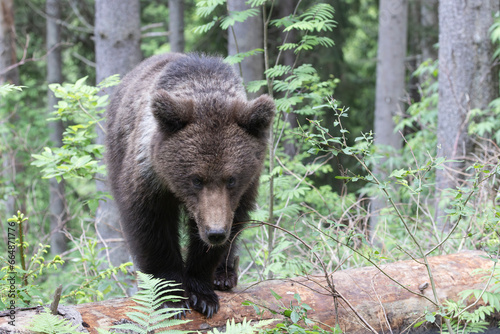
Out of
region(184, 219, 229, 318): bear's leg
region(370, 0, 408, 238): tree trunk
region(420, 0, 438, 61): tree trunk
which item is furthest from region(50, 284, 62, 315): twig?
region(420, 0, 438, 61): tree trunk

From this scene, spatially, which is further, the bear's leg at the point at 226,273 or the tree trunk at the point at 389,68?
the tree trunk at the point at 389,68

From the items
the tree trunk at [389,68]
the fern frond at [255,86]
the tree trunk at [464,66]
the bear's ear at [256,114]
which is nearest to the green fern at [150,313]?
the bear's ear at [256,114]

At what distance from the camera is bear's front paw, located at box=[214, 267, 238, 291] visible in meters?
4.78

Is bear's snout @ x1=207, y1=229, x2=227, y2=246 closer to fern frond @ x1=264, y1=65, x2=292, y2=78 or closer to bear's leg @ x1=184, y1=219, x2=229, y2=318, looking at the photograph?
bear's leg @ x1=184, y1=219, x2=229, y2=318

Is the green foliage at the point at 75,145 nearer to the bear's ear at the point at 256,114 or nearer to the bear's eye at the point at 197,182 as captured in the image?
the bear's eye at the point at 197,182

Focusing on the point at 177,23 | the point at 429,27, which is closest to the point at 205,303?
the point at 177,23

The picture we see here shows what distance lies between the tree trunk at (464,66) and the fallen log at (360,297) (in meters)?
3.98

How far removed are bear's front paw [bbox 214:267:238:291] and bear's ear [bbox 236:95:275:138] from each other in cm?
151

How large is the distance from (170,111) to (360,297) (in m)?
2.25

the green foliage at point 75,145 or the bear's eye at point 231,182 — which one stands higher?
the green foliage at point 75,145

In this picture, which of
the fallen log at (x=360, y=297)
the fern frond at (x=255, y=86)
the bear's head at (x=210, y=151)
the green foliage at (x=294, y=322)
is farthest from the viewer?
the fern frond at (x=255, y=86)

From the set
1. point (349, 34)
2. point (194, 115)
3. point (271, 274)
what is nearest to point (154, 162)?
point (194, 115)

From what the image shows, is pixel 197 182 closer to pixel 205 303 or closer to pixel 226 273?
pixel 205 303

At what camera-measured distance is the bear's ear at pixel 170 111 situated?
12.9 ft
